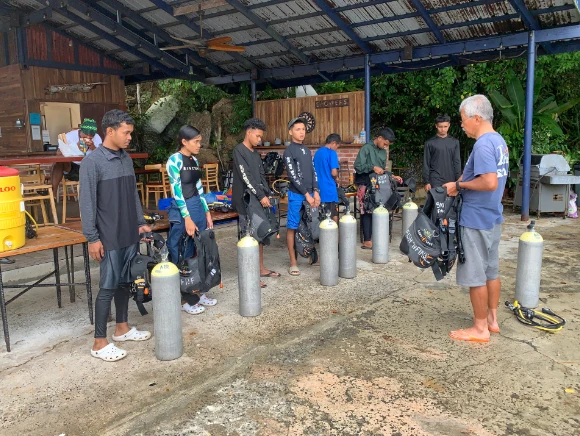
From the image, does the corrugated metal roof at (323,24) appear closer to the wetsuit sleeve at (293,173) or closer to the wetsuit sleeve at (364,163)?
the wetsuit sleeve at (364,163)

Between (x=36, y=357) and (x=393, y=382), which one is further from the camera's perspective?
(x=36, y=357)

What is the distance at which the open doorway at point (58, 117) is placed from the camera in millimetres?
12891

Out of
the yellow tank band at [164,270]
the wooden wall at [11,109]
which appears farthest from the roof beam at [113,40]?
the yellow tank band at [164,270]

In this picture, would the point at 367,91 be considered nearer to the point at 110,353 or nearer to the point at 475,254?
the point at 475,254

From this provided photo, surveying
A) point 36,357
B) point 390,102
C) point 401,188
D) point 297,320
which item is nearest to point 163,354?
point 36,357

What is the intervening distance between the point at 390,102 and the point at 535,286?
10.3 meters

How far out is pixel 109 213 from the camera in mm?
3635

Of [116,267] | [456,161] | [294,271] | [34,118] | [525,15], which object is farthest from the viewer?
[34,118]

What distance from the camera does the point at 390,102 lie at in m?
14.1

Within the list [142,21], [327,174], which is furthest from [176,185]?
[142,21]

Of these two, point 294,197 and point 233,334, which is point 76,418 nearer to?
point 233,334

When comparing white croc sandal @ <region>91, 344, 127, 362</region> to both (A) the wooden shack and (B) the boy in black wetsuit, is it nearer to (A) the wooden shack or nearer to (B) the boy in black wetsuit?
(B) the boy in black wetsuit

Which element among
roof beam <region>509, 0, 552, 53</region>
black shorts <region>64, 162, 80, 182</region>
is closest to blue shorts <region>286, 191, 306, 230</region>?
black shorts <region>64, 162, 80, 182</region>

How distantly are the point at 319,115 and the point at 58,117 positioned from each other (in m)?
7.19
